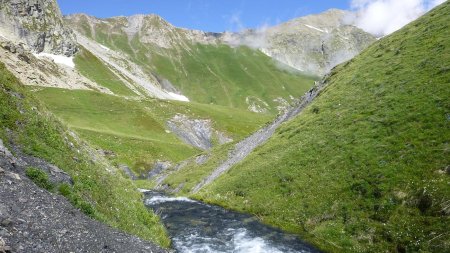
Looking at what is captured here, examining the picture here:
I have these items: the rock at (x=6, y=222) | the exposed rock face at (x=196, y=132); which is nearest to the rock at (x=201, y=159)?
the exposed rock face at (x=196, y=132)

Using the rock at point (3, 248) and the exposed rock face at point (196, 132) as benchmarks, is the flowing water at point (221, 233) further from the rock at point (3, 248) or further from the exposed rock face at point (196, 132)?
the exposed rock face at point (196, 132)

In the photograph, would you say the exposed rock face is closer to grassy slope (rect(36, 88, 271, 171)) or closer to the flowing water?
grassy slope (rect(36, 88, 271, 171))

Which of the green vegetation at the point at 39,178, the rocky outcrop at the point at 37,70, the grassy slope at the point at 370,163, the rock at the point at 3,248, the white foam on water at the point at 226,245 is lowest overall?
the white foam on water at the point at 226,245

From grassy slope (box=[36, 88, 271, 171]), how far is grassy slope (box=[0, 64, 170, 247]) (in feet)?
196

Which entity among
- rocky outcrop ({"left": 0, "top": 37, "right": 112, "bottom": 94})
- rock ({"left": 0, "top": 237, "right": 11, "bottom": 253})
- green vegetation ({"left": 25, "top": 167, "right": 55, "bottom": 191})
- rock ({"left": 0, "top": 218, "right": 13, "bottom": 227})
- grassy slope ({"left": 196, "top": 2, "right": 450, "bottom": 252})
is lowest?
rock ({"left": 0, "top": 237, "right": 11, "bottom": 253})

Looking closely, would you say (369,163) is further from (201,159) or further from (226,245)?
(201,159)

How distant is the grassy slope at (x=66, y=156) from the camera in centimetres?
2192

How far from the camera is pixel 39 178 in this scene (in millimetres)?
19781

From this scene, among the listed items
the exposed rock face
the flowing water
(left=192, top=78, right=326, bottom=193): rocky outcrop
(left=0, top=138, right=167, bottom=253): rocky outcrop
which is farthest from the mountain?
the exposed rock face

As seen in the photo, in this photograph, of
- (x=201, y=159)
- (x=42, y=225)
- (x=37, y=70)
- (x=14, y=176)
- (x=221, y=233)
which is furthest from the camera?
(x=37, y=70)

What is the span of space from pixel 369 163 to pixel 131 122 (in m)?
103

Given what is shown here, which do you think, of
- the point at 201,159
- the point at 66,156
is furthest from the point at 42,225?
the point at 201,159

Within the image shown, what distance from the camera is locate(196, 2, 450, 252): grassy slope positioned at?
91.5 feet

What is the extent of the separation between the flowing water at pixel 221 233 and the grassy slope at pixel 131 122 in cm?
5132
